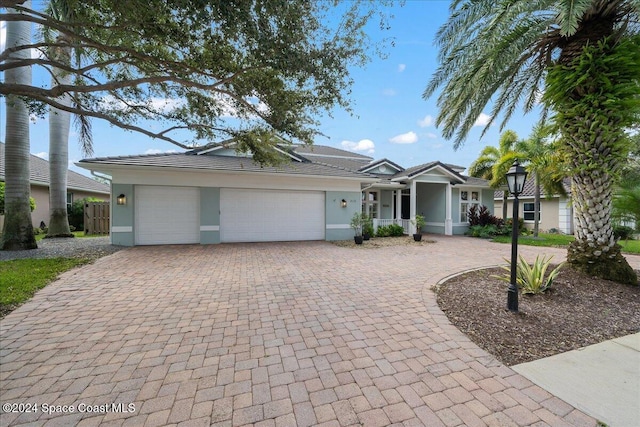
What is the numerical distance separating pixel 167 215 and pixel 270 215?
4256 mm

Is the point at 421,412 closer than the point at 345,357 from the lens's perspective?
Yes

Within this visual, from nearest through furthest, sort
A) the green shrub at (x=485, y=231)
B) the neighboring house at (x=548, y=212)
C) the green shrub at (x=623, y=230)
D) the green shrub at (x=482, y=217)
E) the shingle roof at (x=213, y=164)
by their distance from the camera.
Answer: the green shrub at (x=623, y=230), the shingle roof at (x=213, y=164), the green shrub at (x=485, y=231), the green shrub at (x=482, y=217), the neighboring house at (x=548, y=212)

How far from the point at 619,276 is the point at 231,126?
408 inches

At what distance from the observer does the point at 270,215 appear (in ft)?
39.9

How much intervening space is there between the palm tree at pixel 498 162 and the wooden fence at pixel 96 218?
23.1 meters

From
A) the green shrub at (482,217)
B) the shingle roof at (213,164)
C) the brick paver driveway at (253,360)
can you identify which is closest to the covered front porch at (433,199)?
the green shrub at (482,217)

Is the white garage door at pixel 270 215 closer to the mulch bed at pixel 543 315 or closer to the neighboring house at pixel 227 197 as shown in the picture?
the neighboring house at pixel 227 197

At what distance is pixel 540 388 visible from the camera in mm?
2527

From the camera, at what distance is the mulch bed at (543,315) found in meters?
3.34

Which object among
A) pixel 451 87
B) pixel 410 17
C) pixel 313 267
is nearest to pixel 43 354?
pixel 313 267

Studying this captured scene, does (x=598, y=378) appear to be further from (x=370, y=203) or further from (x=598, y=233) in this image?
(x=370, y=203)

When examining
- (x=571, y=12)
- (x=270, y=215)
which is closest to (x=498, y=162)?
(x=571, y=12)

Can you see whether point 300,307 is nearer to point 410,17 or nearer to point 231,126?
point 231,126

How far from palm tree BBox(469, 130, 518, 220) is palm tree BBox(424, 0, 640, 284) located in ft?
32.1
